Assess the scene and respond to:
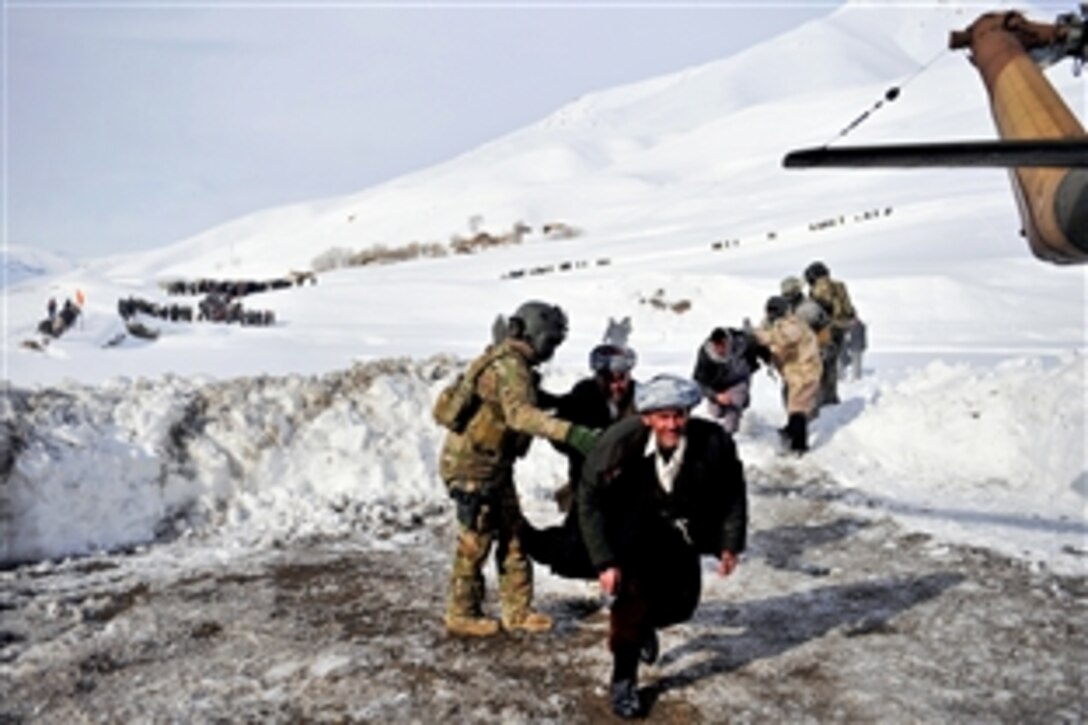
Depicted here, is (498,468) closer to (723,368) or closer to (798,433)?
(723,368)

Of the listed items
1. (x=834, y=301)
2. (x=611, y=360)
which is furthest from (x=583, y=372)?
(x=611, y=360)

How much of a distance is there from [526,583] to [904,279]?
21805 millimetres

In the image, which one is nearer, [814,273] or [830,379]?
[830,379]

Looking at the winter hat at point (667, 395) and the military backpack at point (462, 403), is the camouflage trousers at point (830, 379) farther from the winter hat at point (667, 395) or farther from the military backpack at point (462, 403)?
Answer: the winter hat at point (667, 395)

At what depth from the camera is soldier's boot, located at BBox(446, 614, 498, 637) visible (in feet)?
18.1

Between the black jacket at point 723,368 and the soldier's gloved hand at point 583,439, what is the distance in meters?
4.46

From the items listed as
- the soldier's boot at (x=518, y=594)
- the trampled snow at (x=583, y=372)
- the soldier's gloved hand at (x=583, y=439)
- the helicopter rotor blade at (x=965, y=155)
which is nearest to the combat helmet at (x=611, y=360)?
the soldier's boot at (x=518, y=594)

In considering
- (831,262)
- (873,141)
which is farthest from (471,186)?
(831,262)

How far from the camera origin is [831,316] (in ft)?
38.2

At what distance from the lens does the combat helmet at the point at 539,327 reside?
206 inches

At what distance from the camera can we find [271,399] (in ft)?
29.5

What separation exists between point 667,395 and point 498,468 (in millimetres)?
1441

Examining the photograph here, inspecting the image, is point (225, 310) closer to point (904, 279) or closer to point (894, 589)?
point (904, 279)

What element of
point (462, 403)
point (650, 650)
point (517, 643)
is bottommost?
point (517, 643)
